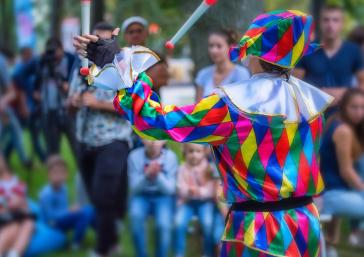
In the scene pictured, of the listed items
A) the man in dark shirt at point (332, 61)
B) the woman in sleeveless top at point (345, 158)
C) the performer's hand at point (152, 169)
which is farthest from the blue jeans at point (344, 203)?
the performer's hand at point (152, 169)

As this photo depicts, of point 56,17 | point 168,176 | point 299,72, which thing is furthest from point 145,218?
point 56,17

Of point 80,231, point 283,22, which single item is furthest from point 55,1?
point 283,22

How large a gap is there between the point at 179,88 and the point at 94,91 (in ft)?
48.4

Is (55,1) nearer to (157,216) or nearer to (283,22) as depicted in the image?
(157,216)

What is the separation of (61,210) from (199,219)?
138 cm

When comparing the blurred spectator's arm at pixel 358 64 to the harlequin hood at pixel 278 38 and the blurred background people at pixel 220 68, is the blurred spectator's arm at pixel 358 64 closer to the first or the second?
the blurred background people at pixel 220 68

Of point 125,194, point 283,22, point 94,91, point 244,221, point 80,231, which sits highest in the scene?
point 283,22

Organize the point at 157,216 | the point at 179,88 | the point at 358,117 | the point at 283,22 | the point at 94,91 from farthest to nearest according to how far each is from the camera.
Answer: the point at 179,88
the point at 358,117
the point at 157,216
the point at 94,91
the point at 283,22

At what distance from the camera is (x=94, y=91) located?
432cm

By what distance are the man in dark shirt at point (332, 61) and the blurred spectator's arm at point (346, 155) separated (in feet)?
0.96

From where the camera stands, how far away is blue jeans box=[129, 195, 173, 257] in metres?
4.73

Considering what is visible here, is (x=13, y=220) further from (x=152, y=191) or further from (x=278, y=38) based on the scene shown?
(x=278, y=38)

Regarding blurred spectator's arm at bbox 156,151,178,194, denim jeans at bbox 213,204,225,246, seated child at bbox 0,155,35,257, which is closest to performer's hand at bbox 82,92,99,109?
blurred spectator's arm at bbox 156,151,178,194

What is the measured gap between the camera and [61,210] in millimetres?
5734
